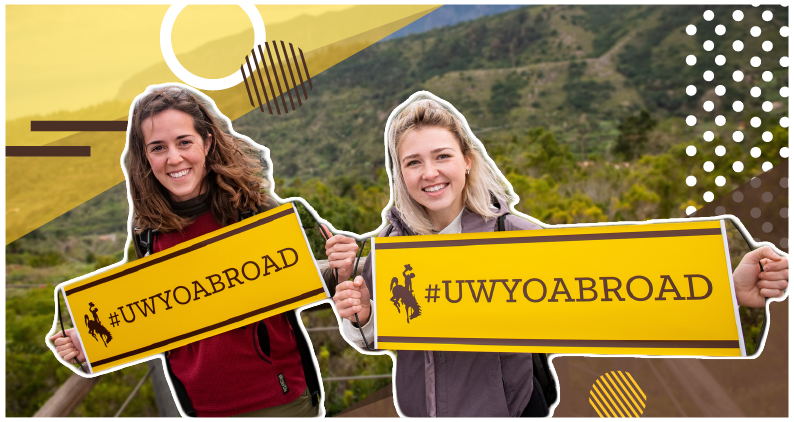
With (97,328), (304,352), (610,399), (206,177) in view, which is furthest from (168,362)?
(610,399)

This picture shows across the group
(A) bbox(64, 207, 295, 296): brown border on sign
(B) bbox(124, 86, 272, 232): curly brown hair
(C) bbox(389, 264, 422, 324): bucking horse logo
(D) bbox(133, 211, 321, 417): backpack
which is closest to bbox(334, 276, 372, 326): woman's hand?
(C) bbox(389, 264, 422, 324): bucking horse logo

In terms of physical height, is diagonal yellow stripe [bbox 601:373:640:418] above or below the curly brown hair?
below

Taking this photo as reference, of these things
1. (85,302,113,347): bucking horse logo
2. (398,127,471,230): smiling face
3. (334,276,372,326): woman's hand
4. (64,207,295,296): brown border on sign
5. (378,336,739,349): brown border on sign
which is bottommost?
(378,336,739,349): brown border on sign

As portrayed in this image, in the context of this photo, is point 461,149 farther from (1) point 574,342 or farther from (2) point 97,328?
(2) point 97,328

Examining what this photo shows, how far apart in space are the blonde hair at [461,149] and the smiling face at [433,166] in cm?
3

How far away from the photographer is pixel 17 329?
486cm

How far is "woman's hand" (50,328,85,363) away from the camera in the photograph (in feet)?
7.16

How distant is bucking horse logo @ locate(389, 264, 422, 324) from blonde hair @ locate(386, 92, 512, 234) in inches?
8.1

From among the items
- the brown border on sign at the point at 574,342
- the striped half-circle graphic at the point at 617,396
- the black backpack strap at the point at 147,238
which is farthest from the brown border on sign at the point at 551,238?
the black backpack strap at the point at 147,238

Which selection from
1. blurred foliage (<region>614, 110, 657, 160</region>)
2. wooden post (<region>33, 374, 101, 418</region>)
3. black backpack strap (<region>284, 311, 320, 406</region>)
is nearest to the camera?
black backpack strap (<region>284, 311, 320, 406</region>)

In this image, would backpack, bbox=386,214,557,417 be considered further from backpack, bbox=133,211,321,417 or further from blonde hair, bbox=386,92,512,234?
backpack, bbox=133,211,321,417

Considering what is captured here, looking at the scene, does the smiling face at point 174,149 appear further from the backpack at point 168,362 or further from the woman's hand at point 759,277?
the woman's hand at point 759,277

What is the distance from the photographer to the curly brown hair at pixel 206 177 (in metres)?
1.98

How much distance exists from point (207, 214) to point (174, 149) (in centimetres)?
32
